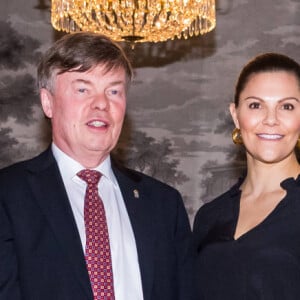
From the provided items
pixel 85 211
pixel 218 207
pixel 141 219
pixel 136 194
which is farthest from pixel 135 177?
pixel 218 207

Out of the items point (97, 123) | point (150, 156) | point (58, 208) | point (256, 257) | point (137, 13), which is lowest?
point (150, 156)

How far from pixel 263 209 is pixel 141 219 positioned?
467 millimetres

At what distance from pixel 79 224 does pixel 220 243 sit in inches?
23.5

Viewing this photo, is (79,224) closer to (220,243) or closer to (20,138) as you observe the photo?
(220,243)

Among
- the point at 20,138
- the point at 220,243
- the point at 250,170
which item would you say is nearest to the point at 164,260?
the point at 220,243

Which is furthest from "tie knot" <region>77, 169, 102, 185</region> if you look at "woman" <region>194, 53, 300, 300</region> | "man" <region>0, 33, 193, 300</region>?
"woman" <region>194, 53, 300, 300</region>

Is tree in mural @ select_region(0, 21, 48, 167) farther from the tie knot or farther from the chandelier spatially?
the tie knot

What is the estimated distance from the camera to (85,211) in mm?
2566

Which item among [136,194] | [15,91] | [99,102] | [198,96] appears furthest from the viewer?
[198,96]

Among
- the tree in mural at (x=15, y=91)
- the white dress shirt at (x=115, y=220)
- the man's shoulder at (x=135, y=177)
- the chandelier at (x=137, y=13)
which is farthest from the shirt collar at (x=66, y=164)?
the tree in mural at (x=15, y=91)

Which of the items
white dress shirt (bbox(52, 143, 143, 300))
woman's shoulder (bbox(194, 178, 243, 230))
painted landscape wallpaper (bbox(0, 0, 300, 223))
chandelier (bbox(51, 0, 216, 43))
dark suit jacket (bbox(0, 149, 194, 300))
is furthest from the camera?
painted landscape wallpaper (bbox(0, 0, 300, 223))

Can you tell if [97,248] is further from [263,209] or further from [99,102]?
[263,209]

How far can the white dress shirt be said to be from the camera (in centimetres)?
254

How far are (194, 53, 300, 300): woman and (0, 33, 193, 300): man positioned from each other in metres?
0.14
